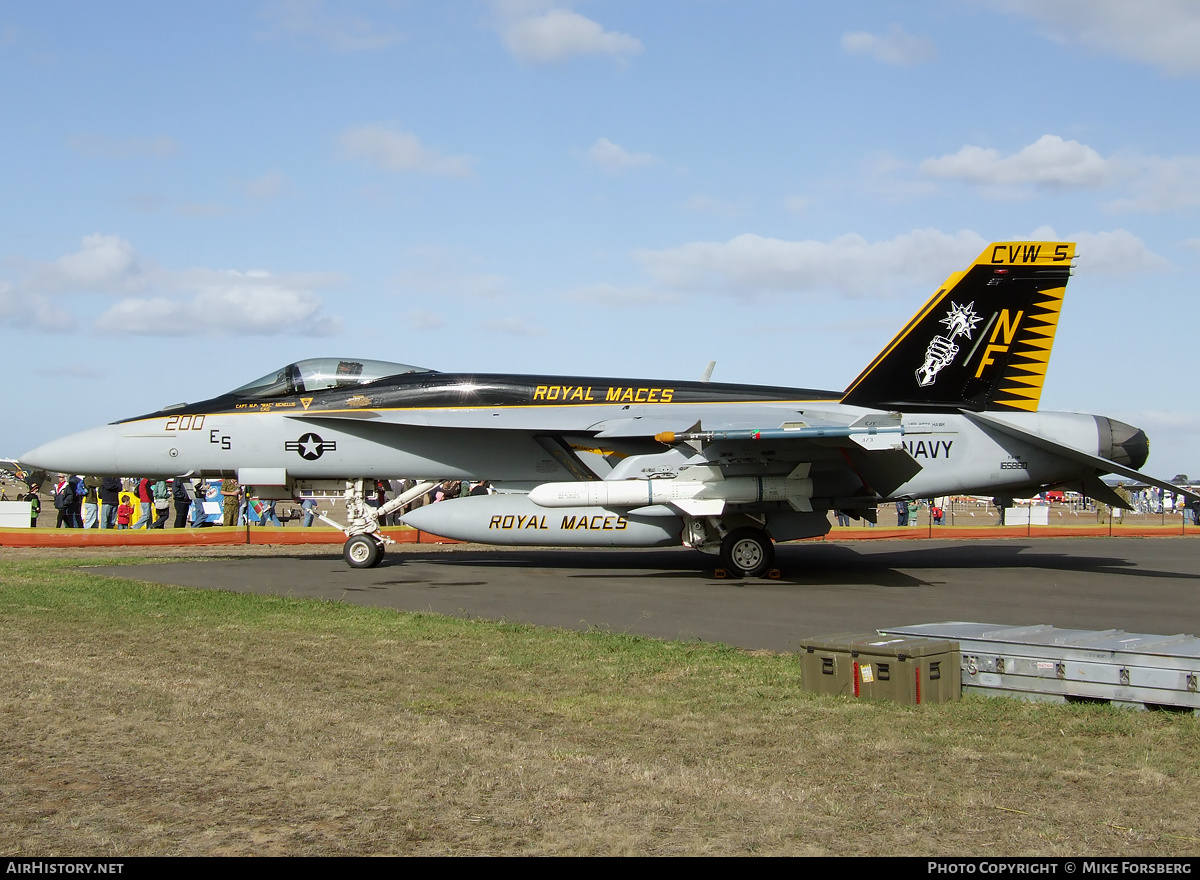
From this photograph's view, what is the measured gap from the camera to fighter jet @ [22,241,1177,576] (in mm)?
15172

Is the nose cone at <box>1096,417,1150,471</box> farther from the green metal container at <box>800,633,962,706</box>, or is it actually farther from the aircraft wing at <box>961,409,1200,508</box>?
the green metal container at <box>800,633,962,706</box>

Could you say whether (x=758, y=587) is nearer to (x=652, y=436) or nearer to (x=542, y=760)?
(x=652, y=436)

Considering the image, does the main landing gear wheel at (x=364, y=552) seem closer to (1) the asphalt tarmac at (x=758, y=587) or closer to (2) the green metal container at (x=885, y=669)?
(1) the asphalt tarmac at (x=758, y=587)

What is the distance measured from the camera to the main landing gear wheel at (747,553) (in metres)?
15.0

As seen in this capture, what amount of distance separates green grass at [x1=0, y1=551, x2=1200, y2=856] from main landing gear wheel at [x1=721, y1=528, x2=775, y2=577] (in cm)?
696

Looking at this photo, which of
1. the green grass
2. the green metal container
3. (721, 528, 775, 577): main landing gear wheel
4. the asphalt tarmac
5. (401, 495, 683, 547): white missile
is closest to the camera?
the green grass

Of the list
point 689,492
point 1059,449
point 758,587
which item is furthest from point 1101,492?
point 689,492

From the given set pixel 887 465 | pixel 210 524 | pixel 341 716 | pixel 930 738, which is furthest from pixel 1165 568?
pixel 210 524

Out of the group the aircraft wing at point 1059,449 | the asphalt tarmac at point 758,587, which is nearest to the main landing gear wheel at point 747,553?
the asphalt tarmac at point 758,587

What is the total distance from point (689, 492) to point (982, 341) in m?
5.13

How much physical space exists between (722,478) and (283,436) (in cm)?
667

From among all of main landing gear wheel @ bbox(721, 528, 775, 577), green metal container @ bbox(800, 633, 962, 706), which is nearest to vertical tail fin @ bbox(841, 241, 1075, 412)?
main landing gear wheel @ bbox(721, 528, 775, 577)

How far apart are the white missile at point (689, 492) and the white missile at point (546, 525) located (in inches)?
39.5

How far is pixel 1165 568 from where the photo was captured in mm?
16656
